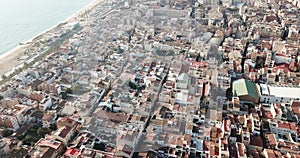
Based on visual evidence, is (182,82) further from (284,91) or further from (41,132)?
(41,132)

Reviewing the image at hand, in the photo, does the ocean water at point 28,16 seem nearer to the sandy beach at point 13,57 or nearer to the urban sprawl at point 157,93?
the sandy beach at point 13,57

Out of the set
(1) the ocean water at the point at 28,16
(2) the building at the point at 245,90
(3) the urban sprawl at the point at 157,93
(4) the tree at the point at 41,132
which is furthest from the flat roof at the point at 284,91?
(1) the ocean water at the point at 28,16

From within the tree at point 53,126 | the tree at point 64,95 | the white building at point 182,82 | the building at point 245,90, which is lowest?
the building at point 245,90

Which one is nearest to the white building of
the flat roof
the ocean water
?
the flat roof

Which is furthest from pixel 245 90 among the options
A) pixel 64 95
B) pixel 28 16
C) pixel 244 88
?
pixel 28 16

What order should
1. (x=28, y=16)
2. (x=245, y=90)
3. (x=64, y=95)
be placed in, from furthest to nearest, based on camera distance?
(x=28, y=16) < (x=64, y=95) < (x=245, y=90)

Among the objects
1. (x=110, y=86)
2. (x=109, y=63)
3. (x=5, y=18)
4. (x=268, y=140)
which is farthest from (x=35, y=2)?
(x=268, y=140)
